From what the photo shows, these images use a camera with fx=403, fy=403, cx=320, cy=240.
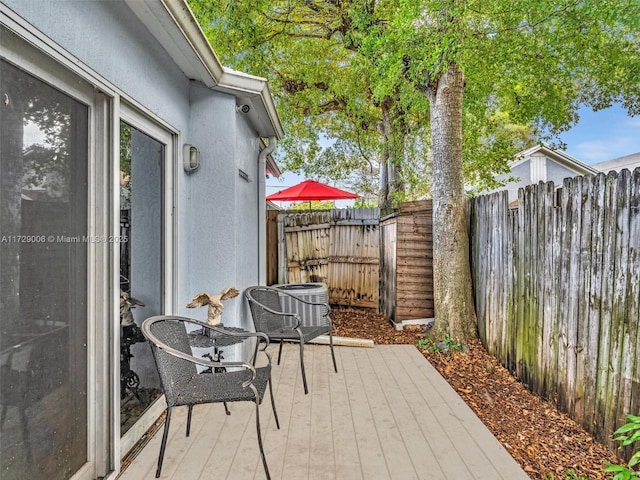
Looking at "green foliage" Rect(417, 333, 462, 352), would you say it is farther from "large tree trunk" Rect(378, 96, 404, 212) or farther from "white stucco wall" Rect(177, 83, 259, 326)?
"large tree trunk" Rect(378, 96, 404, 212)

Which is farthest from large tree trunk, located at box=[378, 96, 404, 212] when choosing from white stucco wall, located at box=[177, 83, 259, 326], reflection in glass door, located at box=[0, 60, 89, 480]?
reflection in glass door, located at box=[0, 60, 89, 480]

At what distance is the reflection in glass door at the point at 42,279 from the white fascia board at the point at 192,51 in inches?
27.5

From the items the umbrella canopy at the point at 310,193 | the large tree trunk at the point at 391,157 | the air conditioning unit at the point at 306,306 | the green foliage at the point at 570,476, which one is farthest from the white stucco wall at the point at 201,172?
the large tree trunk at the point at 391,157

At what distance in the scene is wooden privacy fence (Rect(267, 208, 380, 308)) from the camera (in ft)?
22.3

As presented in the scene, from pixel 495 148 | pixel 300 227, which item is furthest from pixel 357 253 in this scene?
pixel 495 148

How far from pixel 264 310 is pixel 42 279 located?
2.13m

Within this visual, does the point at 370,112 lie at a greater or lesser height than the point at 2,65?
greater

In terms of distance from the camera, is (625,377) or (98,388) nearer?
(98,388)

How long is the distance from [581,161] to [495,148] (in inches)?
303

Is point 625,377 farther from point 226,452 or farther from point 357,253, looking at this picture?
point 357,253

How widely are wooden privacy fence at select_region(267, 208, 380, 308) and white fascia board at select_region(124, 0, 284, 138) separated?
123 inches

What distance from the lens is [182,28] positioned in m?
2.39

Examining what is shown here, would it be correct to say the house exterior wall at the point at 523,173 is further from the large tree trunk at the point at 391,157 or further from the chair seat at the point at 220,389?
the chair seat at the point at 220,389

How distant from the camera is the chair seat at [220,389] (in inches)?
83.9
